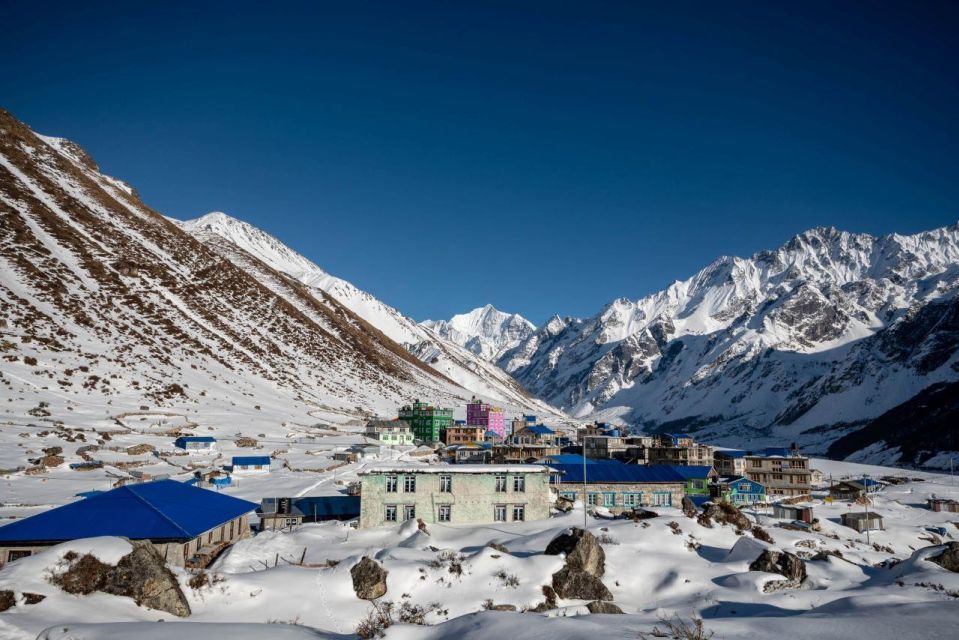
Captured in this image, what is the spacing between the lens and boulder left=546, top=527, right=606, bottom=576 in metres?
25.2

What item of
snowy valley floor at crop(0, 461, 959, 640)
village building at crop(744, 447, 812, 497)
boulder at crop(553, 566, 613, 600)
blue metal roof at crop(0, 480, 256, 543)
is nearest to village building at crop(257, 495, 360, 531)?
snowy valley floor at crop(0, 461, 959, 640)

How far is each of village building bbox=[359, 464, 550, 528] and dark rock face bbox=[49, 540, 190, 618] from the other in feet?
68.6

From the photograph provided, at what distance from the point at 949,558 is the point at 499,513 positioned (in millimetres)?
23930

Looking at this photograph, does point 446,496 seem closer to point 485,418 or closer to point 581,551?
point 581,551

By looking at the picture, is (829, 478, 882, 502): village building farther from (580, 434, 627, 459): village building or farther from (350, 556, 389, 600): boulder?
(350, 556, 389, 600): boulder

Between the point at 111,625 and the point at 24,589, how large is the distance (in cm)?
524

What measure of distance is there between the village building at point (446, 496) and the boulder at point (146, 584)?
68.3ft

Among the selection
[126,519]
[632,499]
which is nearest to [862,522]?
[632,499]

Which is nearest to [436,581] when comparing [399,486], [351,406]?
[399,486]

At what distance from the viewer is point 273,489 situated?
171 ft

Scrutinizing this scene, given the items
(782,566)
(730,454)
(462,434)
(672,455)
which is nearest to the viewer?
(782,566)

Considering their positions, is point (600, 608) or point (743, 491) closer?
point (600, 608)

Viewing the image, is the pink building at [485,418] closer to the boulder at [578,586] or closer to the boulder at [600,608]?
the boulder at [578,586]

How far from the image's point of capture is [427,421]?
118m
